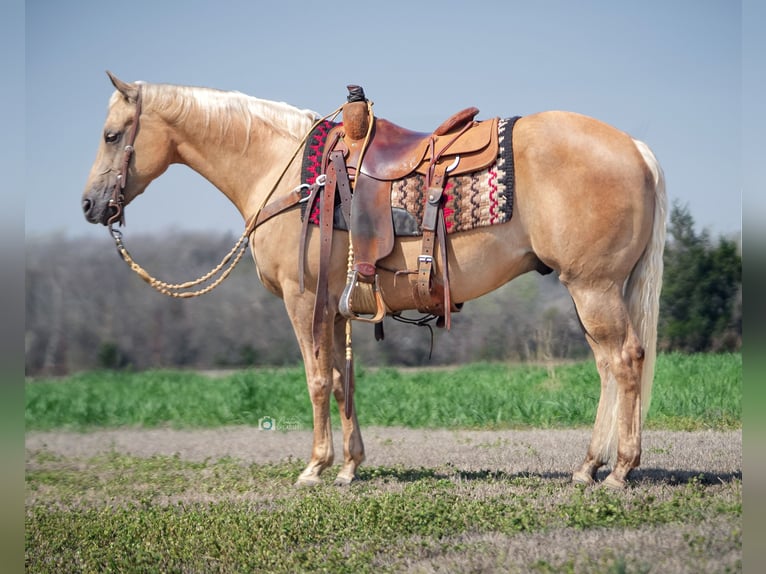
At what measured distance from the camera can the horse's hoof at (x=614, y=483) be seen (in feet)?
15.3

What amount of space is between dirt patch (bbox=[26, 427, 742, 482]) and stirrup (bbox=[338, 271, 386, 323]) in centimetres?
155

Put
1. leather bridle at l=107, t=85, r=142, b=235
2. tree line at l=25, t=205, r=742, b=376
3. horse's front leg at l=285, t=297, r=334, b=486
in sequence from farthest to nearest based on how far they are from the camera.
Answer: tree line at l=25, t=205, r=742, b=376 → leather bridle at l=107, t=85, r=142, b=235 → horse's front leg at l=285, t=297, r=334, b=486

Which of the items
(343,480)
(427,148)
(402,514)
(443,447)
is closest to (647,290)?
(427,148)

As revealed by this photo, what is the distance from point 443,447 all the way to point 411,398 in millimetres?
2548

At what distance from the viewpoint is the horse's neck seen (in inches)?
216

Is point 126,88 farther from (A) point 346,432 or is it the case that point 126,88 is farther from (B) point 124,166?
(A) point 346,432

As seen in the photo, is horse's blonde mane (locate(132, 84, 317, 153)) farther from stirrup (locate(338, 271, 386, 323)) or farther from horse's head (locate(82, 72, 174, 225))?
stirrup (locate(338, 271, 386, 323))

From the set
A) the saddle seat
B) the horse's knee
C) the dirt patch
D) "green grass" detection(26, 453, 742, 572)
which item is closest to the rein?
the saddle seat

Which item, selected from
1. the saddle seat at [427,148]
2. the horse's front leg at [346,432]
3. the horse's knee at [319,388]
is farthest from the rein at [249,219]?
the horse's knee at [319,388]

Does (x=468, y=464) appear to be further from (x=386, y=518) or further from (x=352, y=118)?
(x=352, y=118)
